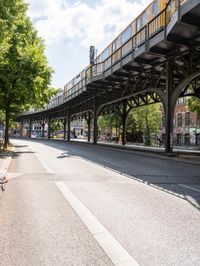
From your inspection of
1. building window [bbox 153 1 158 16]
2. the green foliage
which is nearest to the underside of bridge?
building window [bbox 153 1 158 16]

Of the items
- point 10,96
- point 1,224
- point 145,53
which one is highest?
point 145,53

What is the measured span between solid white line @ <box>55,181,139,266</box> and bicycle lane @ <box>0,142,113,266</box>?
0.29 feet

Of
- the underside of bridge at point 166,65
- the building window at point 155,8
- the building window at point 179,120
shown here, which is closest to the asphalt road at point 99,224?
the underside of bridge at point 166,65

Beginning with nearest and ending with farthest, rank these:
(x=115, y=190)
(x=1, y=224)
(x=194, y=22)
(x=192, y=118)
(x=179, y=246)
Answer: (x=179, y=246)
(x=1, y=224)
(x=115, y=190)
(x=194, y=22)
(x=192, y=118)

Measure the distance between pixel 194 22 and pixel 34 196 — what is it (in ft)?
39.8

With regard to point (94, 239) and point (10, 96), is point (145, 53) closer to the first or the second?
point (10, 96)

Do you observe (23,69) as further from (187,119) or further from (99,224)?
(187,119)

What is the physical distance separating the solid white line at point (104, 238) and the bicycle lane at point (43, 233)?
88mm

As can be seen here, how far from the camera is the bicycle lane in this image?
4.27 metres

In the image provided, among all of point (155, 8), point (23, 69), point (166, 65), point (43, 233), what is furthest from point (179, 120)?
point (43, 233)

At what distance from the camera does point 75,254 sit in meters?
4.40

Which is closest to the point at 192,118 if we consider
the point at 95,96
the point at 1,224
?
the point at 95,96

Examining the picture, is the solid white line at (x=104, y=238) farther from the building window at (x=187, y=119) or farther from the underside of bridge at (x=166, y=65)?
the building window at (x=187, y=119)

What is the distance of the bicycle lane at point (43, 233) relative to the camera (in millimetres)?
4266
